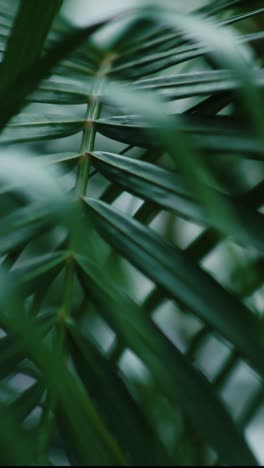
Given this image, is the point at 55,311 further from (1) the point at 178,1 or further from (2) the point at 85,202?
(1) the point at 178,1

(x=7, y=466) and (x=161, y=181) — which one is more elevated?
(x=161, y=181)

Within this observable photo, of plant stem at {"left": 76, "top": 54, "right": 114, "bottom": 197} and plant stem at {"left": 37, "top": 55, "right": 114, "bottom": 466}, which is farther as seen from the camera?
plant stem at {"left": 76, "top": 54, "right": 114, "bottom": 197}

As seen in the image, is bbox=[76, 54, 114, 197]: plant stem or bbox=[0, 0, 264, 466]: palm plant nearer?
bbox=[0, 0, 264, 466]: palm plant

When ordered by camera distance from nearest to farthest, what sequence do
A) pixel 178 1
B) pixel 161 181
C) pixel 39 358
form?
1. pixel 39 358
2. pixel 161 181
3. pixel 178 1

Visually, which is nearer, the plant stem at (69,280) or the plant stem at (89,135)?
the plant stem at (69,280)

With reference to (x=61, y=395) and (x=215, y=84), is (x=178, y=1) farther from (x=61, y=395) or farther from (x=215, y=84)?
(x=61, y=395)

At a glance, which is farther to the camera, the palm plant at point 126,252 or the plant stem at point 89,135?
the plant stem at point 89,135

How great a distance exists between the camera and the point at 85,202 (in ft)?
1.18

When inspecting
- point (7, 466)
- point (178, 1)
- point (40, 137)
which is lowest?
point (7, 466)

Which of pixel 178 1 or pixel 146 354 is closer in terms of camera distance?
pixel 146 354

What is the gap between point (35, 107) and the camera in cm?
Answer: 49

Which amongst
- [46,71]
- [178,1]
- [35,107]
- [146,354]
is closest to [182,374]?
[146,354]

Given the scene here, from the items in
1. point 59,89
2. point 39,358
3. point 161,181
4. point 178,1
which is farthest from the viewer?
point 178,1

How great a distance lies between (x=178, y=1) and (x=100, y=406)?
2.44ft
